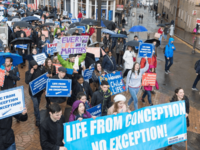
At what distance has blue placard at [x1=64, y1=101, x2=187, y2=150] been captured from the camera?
4434 millimetres

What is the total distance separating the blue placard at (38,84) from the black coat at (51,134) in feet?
8.65

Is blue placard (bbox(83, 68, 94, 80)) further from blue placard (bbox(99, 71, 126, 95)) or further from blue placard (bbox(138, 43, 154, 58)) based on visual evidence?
blue placard (bbox(138, 43, 154, 58))

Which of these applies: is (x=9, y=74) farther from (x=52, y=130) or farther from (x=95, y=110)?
(x=52, y=130)

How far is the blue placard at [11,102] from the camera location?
14.7 ft

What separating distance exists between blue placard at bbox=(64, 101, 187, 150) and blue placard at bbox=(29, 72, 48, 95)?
263 centimetres

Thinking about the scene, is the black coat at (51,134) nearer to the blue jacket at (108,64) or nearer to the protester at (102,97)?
the protester at (102,97)

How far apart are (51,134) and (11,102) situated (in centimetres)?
100

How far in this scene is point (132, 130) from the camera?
16.1ft

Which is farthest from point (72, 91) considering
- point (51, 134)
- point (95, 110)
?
point (51, 134)

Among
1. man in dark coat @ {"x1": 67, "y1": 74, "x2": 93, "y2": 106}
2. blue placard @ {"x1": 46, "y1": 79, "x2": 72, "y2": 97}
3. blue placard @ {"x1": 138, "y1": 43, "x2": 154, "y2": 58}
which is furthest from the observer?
blue placard @ {"x1": 138, "y1": 43, "x2": 154, "y2": 58}

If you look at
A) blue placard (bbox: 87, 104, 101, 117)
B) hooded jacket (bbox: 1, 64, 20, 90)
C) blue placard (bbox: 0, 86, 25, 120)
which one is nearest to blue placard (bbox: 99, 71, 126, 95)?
blue placard (bbox: 87, 104, 101, 117)

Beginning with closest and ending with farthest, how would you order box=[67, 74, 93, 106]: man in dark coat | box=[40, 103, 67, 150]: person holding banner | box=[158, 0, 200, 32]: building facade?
box=[40, 103, 67, 150]: person holding banner, box=[67, 74, 93, 106]: man in dark coat, box=[158, 0, 200, 32]: building facade

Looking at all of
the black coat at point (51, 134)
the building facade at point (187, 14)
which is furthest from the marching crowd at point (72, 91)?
the building facade at point (187, 14)

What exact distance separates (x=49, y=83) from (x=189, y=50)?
1685 cm
